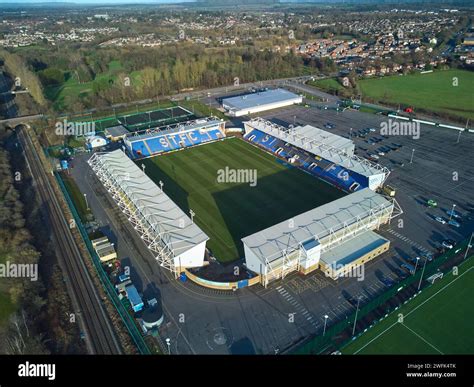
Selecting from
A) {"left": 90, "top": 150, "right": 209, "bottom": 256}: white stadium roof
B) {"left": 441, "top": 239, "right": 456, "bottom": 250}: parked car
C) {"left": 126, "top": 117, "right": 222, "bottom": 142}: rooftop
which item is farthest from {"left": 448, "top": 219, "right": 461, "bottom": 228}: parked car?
{"left": 126, "top": 117, "right": 222, "bottom": 142}: rooftop

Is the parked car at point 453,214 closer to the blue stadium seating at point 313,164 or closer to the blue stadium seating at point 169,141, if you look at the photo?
the blue stadium seating at point 313,164

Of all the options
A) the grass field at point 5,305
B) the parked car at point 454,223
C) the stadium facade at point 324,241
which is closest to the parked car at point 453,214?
Result: the parked car at point 454,223

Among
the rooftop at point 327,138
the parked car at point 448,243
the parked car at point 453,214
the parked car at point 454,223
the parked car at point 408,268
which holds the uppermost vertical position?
the rooftop at point 327,138

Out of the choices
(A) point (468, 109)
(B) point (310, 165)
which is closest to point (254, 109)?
(B) point (310, 165)

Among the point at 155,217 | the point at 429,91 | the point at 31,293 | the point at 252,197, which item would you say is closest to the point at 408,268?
the point at 252,197

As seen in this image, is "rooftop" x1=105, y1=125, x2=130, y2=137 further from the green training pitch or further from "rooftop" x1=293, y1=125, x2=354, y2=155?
"rooftop" x1=293, y1=125, x2=354, y2=155

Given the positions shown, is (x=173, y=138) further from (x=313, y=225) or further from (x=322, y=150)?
(x=313, y=225)
